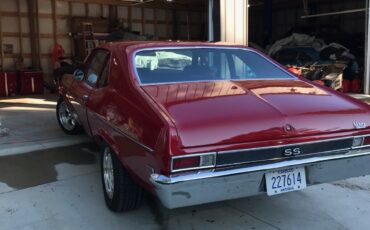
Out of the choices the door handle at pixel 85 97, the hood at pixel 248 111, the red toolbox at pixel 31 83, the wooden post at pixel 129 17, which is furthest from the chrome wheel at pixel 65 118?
the wooden post at pixel 129 17

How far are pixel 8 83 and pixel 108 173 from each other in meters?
11.4

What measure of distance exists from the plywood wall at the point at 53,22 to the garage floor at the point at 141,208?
10645 mm

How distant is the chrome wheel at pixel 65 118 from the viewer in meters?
6.68

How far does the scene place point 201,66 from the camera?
4.04 m

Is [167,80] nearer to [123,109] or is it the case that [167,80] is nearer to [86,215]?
[123,109]

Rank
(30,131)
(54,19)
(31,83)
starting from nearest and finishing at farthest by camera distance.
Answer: (30,131)
(31,83)
(54,19)

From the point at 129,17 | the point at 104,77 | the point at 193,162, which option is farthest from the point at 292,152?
the point at 129,17

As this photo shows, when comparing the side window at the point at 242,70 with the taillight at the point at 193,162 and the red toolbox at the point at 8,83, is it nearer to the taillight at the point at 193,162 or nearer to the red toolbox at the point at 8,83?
the taillight at the point at 193,162

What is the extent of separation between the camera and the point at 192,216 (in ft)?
12.2

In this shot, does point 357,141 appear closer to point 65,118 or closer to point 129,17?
point 65,118

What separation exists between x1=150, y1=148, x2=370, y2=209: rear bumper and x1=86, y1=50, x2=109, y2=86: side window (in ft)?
6.36

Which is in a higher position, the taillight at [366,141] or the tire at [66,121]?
the taillight at [366,141]

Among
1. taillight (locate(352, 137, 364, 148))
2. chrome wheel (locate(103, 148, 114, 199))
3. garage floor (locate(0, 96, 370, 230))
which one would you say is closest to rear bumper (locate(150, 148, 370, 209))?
taillight (locate(352, 137, 364, 148))

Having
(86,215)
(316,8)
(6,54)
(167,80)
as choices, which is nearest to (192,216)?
(86,215)
